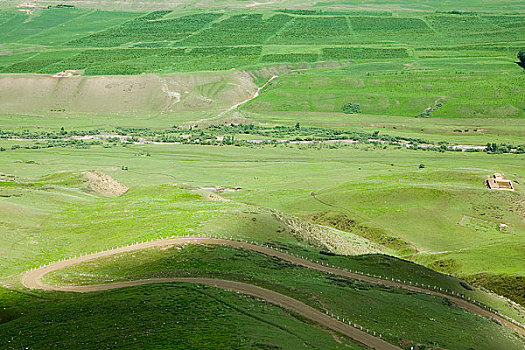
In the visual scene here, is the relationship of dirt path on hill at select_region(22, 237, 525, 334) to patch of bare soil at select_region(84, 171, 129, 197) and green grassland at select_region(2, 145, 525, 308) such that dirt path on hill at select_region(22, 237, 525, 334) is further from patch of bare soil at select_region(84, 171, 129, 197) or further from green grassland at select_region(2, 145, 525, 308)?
patch of bare soil at select_region(84, 171, 129, 197)

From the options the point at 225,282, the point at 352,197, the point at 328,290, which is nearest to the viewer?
the point at 225,282

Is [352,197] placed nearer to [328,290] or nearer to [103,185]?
[103,185]

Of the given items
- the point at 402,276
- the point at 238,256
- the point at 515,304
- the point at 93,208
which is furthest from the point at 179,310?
the point at 93,208

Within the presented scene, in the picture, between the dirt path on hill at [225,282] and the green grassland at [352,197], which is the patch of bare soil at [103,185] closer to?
the green grassland at [352,197]

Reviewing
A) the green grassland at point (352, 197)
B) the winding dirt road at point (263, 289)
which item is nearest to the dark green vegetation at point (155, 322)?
the winding dirt road at point (263, 289)

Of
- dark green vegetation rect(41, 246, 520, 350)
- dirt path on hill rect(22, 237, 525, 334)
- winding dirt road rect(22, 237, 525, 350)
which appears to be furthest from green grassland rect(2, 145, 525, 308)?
dark green vegetation rect(41, 246, 520, 350)

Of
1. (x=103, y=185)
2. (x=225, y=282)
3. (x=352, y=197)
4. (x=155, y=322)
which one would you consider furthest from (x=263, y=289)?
(x=103, y=185)
